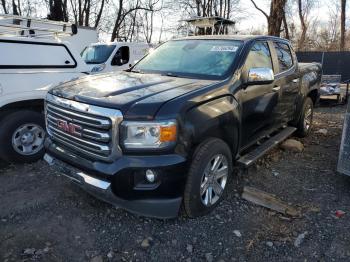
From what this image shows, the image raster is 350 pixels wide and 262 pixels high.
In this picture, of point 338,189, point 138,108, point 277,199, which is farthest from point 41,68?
point 338,189

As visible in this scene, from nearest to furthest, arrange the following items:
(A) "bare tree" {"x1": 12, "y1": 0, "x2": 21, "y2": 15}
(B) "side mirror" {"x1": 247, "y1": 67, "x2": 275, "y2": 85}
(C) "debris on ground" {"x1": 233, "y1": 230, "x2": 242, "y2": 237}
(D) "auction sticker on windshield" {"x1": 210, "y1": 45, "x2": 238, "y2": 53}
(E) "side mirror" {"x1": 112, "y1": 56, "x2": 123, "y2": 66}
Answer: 1. (C) "debris on ground" {"x1": 233, "y1": 230, "x2": 242, "y2": 237}
2. (B) "side mirror" {"x1": 247, "y1": 67, "x2": 275, "y2": 85}
3. (D) "auction sticker on windshield" {"x1": 210, "y1": 45, "x2": 238, "y2": 53}
4. (E) "side mirror" {"x1": 112, "y1": 56, "x2": 123, "y2": 66}
5. (A) "bare tree" {"x1": 12, "y1": 0, "x2": 21, "y2": 15}

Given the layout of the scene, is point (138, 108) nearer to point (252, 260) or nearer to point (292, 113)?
point (252, 260)

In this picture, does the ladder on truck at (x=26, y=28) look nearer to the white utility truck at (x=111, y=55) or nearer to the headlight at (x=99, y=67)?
the headlight at (x=99, y=67)

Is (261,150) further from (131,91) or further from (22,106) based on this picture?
(22,106)

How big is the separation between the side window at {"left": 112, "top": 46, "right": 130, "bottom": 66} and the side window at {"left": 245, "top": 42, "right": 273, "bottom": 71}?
7.46 metres

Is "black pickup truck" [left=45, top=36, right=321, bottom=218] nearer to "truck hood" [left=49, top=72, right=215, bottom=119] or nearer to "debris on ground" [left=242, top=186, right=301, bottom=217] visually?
"truck hood" [left=49, top=72, right=215, bottom=119]

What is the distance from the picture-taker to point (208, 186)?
3443 millimetres

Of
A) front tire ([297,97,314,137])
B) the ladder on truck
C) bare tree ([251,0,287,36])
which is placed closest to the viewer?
the ladder on truck

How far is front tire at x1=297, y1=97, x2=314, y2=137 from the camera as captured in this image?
19.8ft

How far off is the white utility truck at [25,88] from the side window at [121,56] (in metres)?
6.04

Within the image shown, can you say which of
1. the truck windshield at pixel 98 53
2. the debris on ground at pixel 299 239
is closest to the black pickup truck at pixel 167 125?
the debris on ground at pixel 299 239

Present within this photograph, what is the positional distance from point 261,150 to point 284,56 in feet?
5.82

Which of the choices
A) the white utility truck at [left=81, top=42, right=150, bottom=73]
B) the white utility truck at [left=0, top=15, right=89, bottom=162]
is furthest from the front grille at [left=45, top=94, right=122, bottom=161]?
the white utility truck at [left=81, top=42, right=150, bottom=73]

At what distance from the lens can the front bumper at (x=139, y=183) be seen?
286cm
